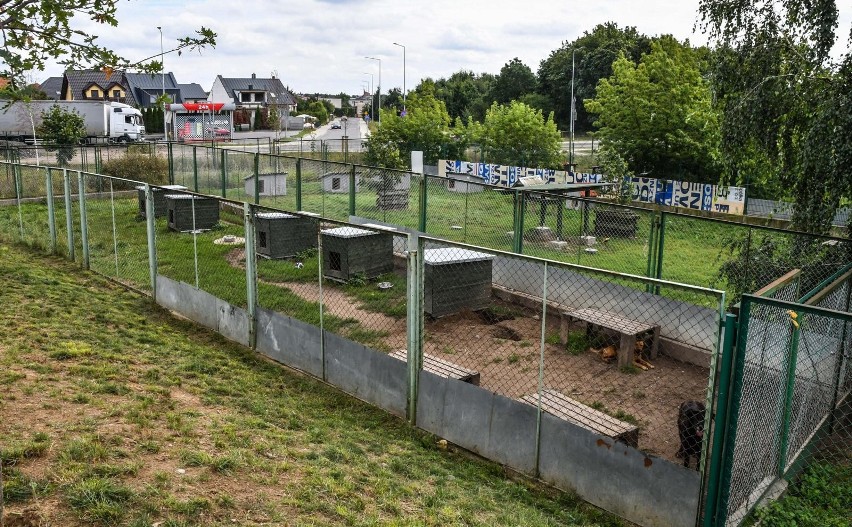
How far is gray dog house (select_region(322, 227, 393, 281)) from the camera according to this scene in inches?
463

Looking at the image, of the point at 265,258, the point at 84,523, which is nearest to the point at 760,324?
the point at 84,523

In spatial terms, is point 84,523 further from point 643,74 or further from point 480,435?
point 643,74

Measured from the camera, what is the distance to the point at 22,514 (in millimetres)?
4348

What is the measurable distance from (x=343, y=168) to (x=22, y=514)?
22.2m

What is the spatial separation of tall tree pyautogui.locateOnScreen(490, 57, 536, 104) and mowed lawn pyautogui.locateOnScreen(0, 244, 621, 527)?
71117 millimetres

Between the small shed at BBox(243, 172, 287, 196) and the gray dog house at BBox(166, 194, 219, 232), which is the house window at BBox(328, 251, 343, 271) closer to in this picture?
the gray dog house at BBox(166, 194, 219, 232)

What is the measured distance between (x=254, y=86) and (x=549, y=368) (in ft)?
329

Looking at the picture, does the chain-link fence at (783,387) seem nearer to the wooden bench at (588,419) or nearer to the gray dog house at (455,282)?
the wooden bench at (588,419)

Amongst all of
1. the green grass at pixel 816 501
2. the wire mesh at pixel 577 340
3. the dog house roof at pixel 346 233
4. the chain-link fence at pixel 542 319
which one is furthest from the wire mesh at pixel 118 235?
the green grass at pixel 816 501

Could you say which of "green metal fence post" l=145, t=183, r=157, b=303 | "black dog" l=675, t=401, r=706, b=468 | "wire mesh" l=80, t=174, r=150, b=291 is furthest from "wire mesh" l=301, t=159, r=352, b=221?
"black dog" l=675, t=401, r=706, b=468

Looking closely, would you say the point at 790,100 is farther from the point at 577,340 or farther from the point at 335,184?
the point at 335,184

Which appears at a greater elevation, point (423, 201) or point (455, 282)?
point (423, 201)

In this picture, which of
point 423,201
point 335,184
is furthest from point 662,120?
point 423,201

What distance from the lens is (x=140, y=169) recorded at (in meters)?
25.0
